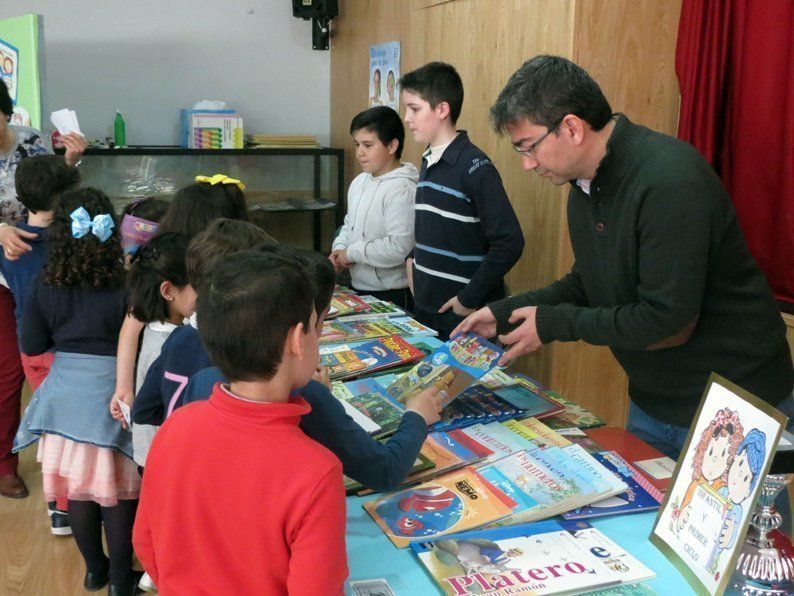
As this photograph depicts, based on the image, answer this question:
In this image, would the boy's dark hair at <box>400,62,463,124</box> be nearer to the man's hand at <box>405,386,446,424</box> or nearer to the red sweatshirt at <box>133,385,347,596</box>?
the man's hand at <box>405,386,446,424</box>

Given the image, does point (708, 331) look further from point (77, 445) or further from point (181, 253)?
point (77, 445)

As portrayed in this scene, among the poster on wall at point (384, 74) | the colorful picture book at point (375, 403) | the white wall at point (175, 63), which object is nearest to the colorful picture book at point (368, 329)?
the colorful picture book at point (375, 403)

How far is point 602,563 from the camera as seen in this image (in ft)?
4.09

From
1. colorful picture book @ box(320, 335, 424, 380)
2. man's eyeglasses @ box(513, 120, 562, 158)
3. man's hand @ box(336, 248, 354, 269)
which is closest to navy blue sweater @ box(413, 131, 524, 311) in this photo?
man's hand @ box(336, 248, 354, 269)

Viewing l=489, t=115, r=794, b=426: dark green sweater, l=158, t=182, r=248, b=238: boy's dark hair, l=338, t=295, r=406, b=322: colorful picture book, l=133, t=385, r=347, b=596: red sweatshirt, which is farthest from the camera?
l=338, t=295, r=406, b=322: colorful picture book

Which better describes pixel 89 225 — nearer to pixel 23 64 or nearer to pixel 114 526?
pixel 114 526

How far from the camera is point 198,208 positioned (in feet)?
7.38

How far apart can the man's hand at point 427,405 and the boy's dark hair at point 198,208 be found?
3.03ft

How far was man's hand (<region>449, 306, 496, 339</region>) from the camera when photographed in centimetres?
192

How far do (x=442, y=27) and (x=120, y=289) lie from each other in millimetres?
2428

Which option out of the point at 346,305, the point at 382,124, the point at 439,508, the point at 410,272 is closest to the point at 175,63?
the point at 382,124

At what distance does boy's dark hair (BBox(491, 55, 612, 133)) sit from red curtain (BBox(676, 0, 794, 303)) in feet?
4.94

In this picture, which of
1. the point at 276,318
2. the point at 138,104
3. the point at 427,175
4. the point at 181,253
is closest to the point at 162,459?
the point at 276,318

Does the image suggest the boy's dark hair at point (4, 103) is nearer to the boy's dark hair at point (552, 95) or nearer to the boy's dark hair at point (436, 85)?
the boy's dark hair at point (436, 85)
